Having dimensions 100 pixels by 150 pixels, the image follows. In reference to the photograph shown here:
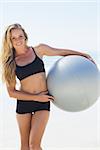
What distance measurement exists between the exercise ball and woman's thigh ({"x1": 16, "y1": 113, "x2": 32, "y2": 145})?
0.34 meters

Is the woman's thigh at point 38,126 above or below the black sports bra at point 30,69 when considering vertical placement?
below

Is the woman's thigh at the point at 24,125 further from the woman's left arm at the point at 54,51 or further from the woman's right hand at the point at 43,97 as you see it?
the woman's left arm at the point at 54,51

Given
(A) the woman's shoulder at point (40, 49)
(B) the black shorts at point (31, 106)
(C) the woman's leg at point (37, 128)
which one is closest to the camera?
(C) the woman's leg at point (37, 128)

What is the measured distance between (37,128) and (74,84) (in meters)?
0.60

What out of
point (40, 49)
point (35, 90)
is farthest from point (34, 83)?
point (40, 49)

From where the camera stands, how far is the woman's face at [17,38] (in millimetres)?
4355

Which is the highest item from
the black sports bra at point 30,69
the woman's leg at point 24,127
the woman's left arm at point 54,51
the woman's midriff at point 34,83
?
the woman's left arm at point 54,51

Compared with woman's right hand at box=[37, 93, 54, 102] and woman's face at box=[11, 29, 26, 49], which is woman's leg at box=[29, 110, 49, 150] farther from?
woman's face at box=[11, 29, 26, 49]

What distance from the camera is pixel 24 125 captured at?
4.42m

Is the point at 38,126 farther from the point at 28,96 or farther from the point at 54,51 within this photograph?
the point at 54,51

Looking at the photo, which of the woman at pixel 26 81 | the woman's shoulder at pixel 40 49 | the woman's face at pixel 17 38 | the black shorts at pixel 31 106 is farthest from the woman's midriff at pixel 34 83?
the woman's face at pixel 17 38

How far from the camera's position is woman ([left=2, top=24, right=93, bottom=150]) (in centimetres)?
434

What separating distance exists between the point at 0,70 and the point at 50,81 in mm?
582

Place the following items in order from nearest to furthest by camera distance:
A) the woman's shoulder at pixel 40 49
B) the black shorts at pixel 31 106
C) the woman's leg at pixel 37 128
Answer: the woman's leg at pixel 37 128 < the black shorts at pixel 31 106 < the woman's shoulder at pixel 40 49
